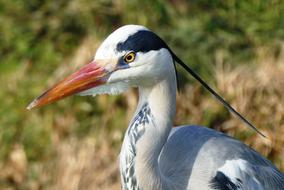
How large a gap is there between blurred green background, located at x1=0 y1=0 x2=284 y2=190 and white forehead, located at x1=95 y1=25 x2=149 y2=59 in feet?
6.25

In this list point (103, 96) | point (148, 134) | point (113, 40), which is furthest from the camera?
point (103, 96)

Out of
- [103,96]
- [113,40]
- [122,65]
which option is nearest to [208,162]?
[122,65]

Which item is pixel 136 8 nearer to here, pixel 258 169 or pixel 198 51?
pixel 198 51

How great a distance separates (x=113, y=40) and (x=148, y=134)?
0.46 meters

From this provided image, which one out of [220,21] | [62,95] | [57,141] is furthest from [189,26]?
[62,95]

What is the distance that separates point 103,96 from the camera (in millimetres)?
6270

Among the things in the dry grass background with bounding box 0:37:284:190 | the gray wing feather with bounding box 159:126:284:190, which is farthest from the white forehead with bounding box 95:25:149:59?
the dry grass background with bounding box 0:37:284:190

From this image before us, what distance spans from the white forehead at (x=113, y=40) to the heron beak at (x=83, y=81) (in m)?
0.03

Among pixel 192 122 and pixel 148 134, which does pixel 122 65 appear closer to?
pixel 148 134

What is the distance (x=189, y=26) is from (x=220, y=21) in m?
0.25

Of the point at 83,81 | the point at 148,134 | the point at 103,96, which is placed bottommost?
the point at 103,96

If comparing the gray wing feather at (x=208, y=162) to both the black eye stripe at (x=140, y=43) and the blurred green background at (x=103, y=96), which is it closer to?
the black eye stripe at (x=140, y=43)

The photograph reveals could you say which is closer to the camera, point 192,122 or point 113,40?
point 113,40

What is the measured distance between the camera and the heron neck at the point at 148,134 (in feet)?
12.6
